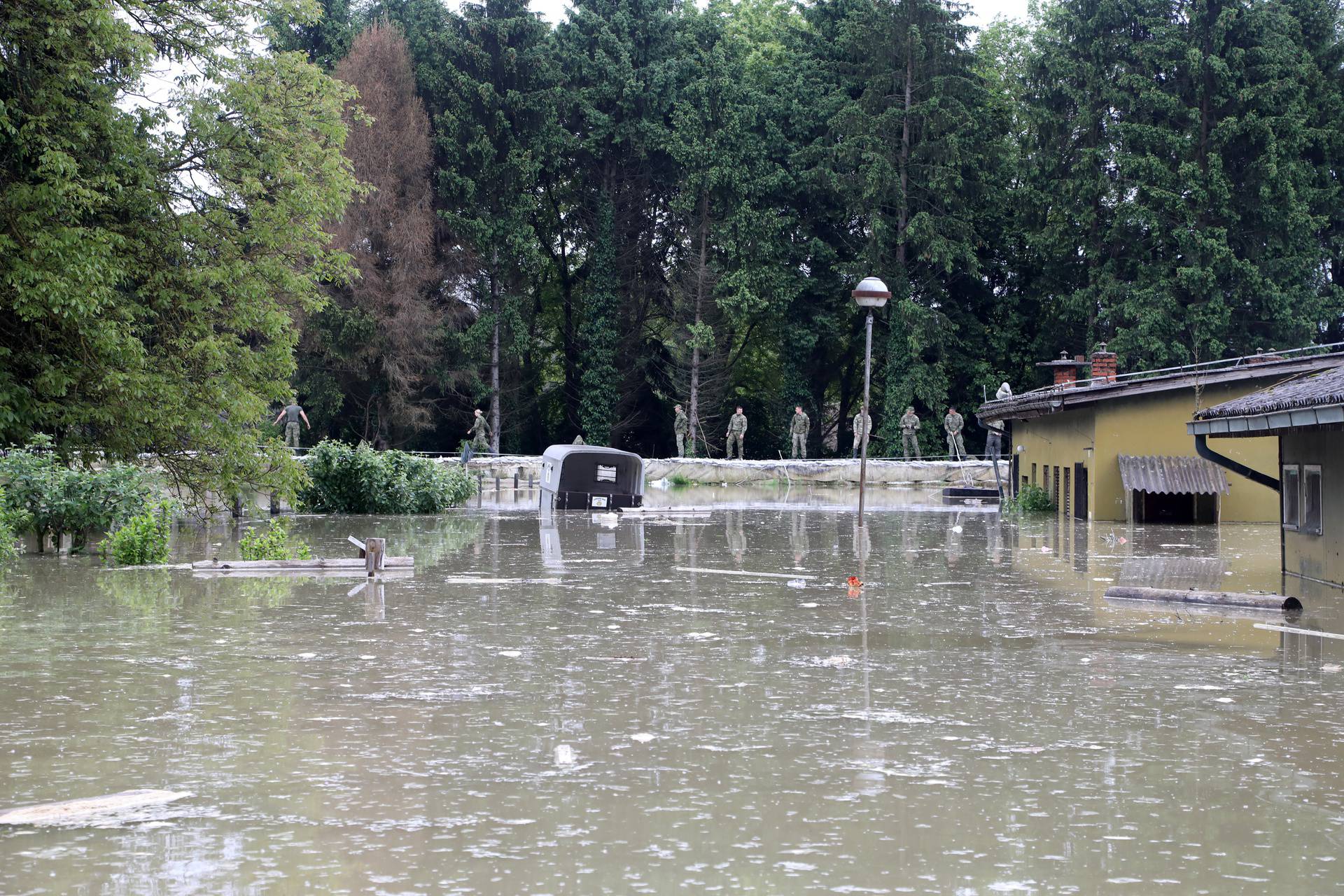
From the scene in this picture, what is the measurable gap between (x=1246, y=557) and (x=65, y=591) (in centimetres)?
1609

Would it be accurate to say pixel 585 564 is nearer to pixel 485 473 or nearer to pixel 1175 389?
pixel 1175 389

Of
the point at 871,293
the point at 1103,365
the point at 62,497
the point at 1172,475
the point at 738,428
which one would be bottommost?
the point at 62,497

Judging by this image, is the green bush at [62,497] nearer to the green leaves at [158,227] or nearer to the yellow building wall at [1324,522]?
the green leaves at [158,227]

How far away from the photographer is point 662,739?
27.6 feet

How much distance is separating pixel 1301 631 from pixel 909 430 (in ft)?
141

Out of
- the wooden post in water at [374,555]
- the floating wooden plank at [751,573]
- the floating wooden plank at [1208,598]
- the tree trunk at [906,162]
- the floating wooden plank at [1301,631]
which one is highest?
the tree trunk at [906,162]

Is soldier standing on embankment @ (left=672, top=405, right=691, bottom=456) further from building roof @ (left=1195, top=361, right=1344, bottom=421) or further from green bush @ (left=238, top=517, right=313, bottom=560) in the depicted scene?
building roof @ (left=1195, top=361, right=1344, bottom=421)

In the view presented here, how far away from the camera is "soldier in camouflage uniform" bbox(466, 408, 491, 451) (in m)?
56.7

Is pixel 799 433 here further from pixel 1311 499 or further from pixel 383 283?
pixel 1311 499

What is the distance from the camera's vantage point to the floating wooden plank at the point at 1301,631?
12.7m

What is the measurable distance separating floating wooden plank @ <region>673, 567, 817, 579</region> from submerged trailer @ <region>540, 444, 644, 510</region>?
570 inches

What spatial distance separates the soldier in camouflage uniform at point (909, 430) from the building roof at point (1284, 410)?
119 feet

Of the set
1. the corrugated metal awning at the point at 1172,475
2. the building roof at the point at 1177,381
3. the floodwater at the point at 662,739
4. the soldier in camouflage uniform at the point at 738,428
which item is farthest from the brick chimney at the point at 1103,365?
the floodwater at the point at 662,739

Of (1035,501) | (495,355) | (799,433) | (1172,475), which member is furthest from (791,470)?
(1172,475)
